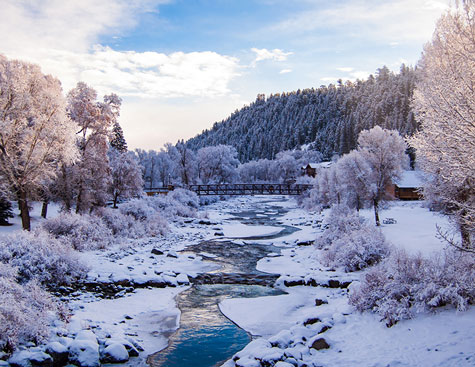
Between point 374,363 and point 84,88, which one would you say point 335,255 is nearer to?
point 374,363

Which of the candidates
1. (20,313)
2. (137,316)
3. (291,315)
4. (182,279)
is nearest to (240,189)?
(182,279)

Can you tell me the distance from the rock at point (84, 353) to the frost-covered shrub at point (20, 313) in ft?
2.85

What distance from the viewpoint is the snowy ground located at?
7730 millimetres

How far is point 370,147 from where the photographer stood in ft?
105

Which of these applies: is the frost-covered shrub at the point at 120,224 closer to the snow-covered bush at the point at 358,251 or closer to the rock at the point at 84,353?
the snow-covered bush at the point at 358,251

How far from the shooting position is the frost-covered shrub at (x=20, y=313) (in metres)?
8.06

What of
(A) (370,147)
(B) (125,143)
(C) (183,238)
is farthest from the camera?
(B) (125,143)

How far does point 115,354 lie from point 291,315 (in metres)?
6.00

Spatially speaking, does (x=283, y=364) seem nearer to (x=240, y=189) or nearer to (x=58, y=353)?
(x=58, y=353)

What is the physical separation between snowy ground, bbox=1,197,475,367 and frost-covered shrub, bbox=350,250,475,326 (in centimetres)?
33

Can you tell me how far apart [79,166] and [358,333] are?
22.4 metres

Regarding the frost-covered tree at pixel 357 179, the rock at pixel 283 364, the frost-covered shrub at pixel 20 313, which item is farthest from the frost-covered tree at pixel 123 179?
the rock at pixel 283 364

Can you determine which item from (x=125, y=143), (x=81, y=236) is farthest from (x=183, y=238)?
(x=125, y=143)

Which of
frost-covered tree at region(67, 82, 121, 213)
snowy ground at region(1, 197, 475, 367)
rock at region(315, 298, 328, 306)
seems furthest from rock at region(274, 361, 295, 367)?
frost-covered tree at region(67, 82, 121, 213)
